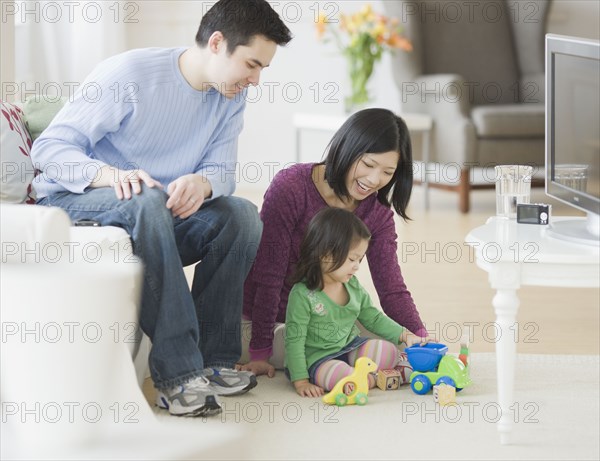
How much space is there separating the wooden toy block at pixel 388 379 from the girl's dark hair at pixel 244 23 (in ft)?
2.65

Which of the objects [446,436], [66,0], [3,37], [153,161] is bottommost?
[446,436]

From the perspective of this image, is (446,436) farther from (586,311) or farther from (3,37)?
(3,37)

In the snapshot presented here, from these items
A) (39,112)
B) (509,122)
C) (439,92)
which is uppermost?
(439,92)

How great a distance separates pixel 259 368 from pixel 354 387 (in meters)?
0.29

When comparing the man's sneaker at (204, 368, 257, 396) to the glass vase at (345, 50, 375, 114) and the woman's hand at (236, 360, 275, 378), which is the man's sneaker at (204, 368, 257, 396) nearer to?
the woman's hand at (236, 360, 275, 378)

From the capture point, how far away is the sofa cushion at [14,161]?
2.46 m

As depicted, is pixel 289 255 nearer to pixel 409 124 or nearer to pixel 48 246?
pixel 48 246

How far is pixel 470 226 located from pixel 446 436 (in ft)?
8.60

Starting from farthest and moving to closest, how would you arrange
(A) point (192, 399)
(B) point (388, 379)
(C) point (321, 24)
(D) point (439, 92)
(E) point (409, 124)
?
(C) point (321, 24) → (E) point (409, 124) → (D) point (439, 92) → (B) point (388, 379) → (A) point (192, 399)

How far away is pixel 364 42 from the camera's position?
17.4 feet

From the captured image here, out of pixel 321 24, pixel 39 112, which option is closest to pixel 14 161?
pixel 39 112

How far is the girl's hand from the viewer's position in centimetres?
241

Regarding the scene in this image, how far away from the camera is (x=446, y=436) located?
2166mm

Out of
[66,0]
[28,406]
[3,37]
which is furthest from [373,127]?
[66,0]
